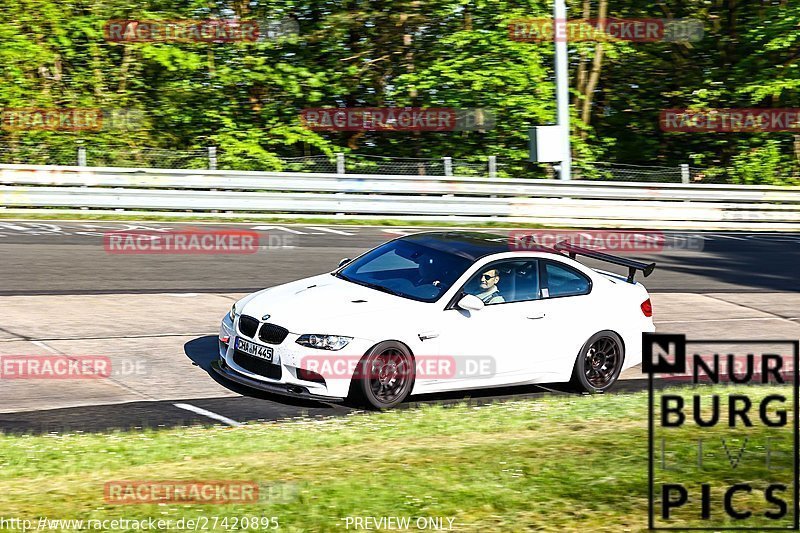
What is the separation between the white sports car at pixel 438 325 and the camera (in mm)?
9414

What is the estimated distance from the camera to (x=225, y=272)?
16.3m

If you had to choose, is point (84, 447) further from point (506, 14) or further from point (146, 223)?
point (506, 14)

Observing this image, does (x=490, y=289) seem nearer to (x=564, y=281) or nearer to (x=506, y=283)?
(x=506, y=283)

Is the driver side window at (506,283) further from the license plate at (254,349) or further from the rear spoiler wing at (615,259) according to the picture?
the license plate at (254,349)

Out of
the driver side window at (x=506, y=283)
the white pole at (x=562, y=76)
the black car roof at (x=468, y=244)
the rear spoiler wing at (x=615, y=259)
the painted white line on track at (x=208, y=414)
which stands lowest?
the painted white line on track at (x=208, y=414)

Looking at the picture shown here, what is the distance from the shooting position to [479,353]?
33.1 feet

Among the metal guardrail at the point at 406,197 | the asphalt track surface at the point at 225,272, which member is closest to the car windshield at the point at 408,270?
the asphalt track surface at the point at 225,272

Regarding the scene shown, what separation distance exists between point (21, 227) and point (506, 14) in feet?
43.6

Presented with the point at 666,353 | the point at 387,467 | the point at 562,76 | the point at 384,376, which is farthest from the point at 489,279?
the point at 562,76

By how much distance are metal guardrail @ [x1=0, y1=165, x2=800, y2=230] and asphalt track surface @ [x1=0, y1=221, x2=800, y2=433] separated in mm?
856

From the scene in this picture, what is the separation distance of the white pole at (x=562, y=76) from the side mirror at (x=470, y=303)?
14729mm

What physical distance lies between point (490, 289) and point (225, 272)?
6.84 metres

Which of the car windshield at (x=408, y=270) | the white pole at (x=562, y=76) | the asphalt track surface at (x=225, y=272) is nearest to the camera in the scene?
the asphalt track surface at (x=225, y=272)

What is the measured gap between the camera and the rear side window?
10820 mm
